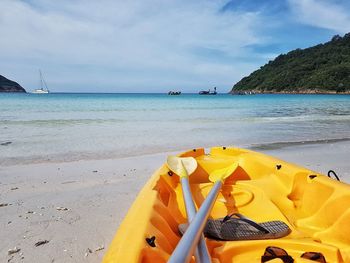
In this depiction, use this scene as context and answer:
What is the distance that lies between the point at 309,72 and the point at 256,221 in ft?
279

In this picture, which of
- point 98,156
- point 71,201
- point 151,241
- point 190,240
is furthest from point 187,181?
point 98,156

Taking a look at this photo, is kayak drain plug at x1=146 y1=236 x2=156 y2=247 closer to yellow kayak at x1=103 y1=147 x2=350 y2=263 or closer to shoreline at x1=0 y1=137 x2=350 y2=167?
yellow kayak at x1=103 y1=147 x2=350 y2=263

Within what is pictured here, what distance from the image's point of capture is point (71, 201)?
3.84 metres

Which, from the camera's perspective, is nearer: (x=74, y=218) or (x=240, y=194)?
(x=240, y=194)

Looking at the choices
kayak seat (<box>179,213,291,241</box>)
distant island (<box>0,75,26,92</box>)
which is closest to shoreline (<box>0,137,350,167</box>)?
kayak seat (<box>179,213,291,241</box>)

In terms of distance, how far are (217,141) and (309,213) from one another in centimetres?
631

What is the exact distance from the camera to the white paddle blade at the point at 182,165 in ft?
10.9

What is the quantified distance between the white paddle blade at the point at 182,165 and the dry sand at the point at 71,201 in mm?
744

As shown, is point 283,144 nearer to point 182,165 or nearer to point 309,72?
point 182,165

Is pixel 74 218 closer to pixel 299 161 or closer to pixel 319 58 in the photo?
pixel 299 161

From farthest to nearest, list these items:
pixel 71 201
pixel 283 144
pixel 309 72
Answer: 1. pixel 309 72
2. pixel 283 144
3. pixel 71 201

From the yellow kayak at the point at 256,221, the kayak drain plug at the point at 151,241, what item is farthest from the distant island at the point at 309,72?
the kayak drain plug at the point at 151,241

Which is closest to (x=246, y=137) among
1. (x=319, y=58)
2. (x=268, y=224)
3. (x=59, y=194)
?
(x=59, y=194)

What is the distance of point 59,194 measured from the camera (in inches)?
161
